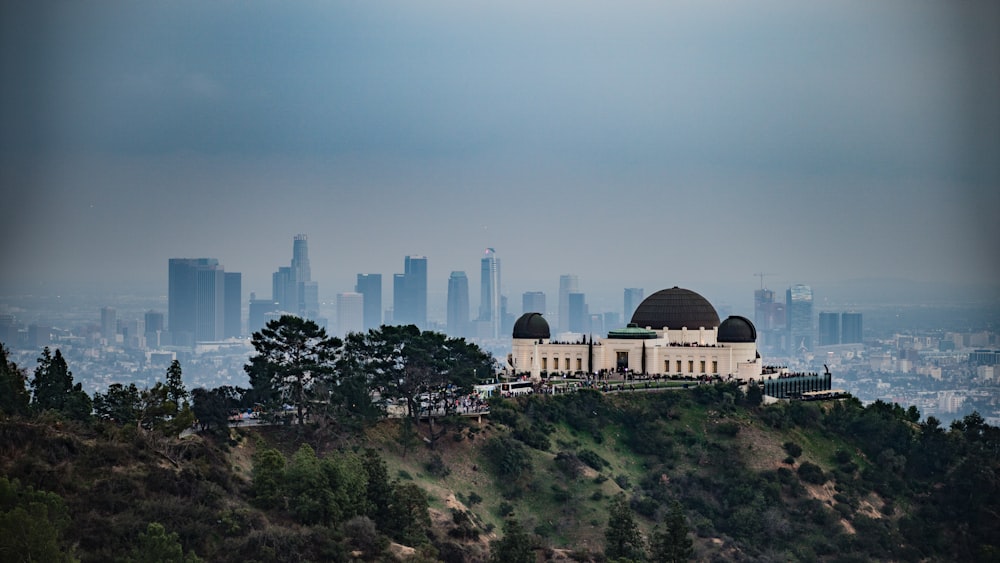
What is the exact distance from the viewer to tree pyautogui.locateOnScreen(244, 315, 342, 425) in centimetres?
6594

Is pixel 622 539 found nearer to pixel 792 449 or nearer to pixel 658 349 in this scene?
pixel 792 449

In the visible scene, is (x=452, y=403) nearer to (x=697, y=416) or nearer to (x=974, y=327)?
(x=697, y=416)

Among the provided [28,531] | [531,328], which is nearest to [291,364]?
[28,531]

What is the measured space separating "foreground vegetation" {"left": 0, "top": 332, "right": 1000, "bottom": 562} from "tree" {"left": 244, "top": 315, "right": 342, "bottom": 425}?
155 cm

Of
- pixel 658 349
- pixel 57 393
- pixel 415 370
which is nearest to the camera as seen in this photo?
pixel 57 393

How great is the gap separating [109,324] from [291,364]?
134048 millimetres

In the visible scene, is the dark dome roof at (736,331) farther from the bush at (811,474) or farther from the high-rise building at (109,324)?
the high-rise building at (109,324)

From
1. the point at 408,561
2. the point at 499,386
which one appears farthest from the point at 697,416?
the point at 408,561

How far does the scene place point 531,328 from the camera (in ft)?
302

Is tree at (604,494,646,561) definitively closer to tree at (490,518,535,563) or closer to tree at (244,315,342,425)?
tree at (490,518,535,563)

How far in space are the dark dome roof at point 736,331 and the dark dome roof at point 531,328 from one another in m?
12.0

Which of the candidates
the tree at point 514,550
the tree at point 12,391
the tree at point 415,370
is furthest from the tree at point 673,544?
the tree at point 12,391

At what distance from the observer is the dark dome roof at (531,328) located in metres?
91.7

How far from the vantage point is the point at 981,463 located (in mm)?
78375
